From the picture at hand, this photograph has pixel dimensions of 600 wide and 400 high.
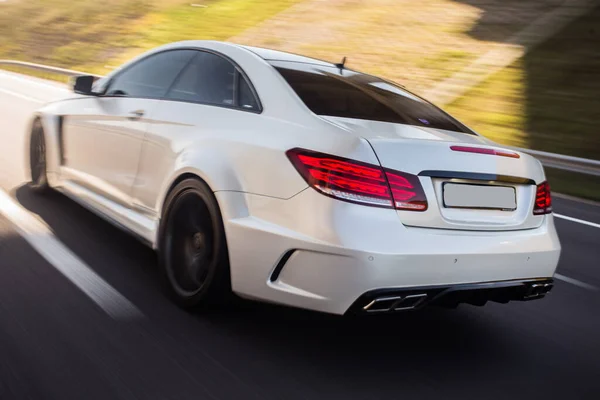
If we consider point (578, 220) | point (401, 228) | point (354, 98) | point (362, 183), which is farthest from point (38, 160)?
point (578, 220)

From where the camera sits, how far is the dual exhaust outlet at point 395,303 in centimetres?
330

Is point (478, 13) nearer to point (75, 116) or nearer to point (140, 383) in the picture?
point (75, 116)

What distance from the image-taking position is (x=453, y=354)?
3.84 meters

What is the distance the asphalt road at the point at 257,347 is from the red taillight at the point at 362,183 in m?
0.84

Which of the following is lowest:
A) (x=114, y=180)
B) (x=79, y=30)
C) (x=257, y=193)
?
(x=79, y=30)

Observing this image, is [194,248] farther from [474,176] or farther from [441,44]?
[441,44]

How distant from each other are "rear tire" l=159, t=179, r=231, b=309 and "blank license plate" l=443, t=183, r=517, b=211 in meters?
1.14

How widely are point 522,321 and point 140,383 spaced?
2.39 meters

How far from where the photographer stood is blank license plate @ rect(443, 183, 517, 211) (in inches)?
136

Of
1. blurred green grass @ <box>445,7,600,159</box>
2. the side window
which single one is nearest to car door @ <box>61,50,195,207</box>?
the side window

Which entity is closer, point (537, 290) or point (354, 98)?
point (537, 290)

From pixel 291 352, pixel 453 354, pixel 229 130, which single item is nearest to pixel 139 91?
pixel 229 130

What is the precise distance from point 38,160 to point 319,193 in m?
3.90

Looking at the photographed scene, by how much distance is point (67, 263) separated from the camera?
469 centimetres
